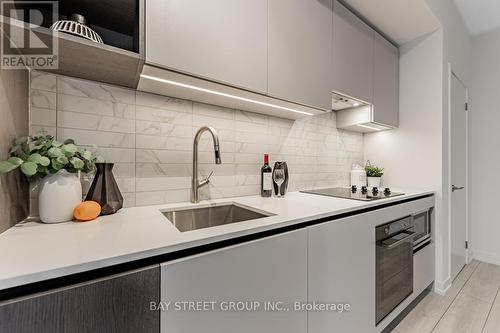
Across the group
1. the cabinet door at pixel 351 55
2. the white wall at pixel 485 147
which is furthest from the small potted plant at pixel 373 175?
the white wall at pixel 485 147

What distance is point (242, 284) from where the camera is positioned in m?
0.79

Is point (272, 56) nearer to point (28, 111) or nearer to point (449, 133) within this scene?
point (28, 111)

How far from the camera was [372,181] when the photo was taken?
7.29 feet

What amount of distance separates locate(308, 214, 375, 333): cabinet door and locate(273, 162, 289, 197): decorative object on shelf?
0.54m

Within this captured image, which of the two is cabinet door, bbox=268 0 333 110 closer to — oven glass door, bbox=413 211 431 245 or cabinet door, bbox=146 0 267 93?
cabinet door, bbox=146 0 267 93

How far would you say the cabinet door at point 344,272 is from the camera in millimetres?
1023

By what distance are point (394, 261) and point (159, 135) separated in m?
1.63

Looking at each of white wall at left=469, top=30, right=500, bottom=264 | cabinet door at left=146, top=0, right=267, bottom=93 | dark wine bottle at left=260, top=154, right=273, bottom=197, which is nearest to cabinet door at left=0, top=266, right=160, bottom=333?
cabinet door at left=146, top=0, right=267, bottom=93

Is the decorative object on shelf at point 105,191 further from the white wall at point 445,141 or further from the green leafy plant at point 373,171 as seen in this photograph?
the white wall at point 445,141

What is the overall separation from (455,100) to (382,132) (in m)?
0.71

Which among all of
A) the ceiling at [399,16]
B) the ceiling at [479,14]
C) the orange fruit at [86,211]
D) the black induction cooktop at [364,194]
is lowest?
the black induction cooktop at [364,194]

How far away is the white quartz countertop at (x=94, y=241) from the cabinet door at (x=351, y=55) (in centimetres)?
114

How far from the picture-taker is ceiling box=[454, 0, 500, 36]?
220 cm

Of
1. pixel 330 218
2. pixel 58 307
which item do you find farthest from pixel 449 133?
pixel 58 307
